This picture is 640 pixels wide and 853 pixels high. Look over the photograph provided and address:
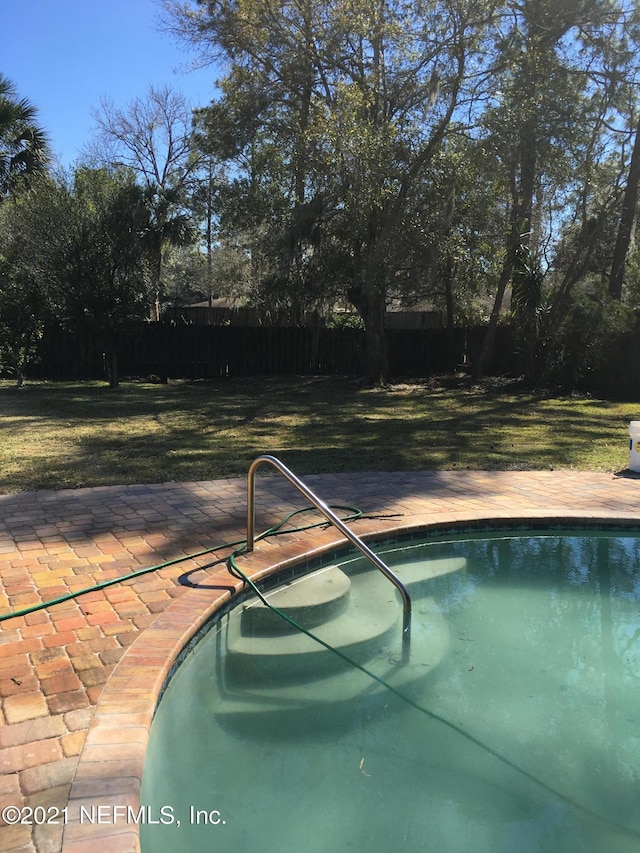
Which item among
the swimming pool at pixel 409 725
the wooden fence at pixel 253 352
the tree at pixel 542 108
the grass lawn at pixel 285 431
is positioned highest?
the tree at pixel 542 108

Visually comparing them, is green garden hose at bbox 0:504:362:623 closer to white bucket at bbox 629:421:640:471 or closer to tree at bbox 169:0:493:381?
white bucket at bbox 629:421:640:471

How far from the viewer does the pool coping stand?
1.80m

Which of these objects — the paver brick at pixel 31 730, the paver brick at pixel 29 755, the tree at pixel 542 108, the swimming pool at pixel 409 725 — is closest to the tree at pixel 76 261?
the tree at pixel 542 108

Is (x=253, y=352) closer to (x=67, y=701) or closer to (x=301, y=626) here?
(x=301, y=626)

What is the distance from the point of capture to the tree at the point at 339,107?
38.7ft

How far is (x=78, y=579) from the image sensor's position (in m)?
3.52

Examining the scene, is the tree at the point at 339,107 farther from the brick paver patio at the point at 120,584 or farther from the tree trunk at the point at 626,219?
the brick paver patio at the point at 120,584

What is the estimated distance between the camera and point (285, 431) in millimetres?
8945

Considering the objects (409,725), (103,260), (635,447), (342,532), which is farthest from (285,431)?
(409,725)

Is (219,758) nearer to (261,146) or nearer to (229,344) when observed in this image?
(261,146)

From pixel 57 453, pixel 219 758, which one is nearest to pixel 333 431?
pixel 57 453

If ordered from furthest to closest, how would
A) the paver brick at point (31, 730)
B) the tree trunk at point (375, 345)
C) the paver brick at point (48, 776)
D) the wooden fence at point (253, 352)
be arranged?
the wooden fence at point (253, 352) → the tree trunk at point (375, 345) → the paver brick at point (31, 730) → the paver brick at point (48, 776)

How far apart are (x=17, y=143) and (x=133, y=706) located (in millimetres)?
21425

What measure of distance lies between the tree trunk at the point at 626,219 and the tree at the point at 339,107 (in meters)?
4.84
